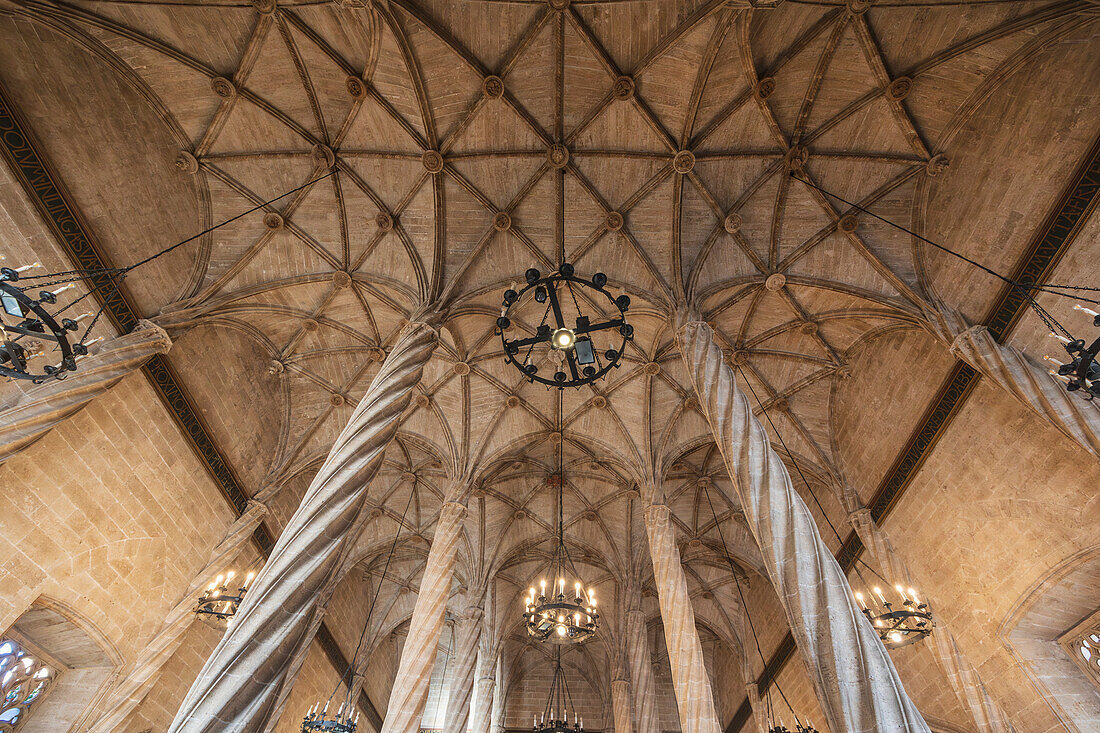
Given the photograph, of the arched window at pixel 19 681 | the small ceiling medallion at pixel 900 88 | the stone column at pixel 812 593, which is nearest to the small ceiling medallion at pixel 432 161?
the stone column at pixel 812 593

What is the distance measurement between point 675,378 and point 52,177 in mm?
12887

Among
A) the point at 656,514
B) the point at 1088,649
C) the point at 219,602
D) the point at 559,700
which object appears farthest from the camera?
the point at 559,700

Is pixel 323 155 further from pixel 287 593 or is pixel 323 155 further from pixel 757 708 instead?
pixel 757 708

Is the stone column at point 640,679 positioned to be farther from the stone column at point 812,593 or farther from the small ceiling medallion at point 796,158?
the small ceiling medallion at point 796,158

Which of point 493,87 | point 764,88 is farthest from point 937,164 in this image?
point 493,87

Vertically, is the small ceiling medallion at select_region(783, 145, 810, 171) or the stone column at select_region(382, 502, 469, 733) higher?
the small ceiling medallion at select_region(783, 145, 810, 171)

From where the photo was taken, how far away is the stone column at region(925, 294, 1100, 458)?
6988 millimetres

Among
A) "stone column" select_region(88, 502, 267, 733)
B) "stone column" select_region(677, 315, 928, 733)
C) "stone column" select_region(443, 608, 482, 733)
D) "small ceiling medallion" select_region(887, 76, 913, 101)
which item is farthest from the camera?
"stone column" select_region(443, 608, 482, 733)

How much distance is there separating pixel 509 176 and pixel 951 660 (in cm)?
1208

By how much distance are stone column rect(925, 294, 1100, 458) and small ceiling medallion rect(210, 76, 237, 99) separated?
1315 centimetres

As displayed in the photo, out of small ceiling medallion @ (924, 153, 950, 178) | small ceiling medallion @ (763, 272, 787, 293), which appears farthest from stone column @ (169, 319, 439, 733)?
small ceiling medallion @ (924, 153, 950, 178)

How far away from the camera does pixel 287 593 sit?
546cm

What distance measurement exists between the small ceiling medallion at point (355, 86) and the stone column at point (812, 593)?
26.8 ft

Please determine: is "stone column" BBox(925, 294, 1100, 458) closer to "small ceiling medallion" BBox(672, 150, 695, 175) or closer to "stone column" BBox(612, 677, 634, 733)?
"small ceiling medallion" BBox(672, 150, 695, 175)
